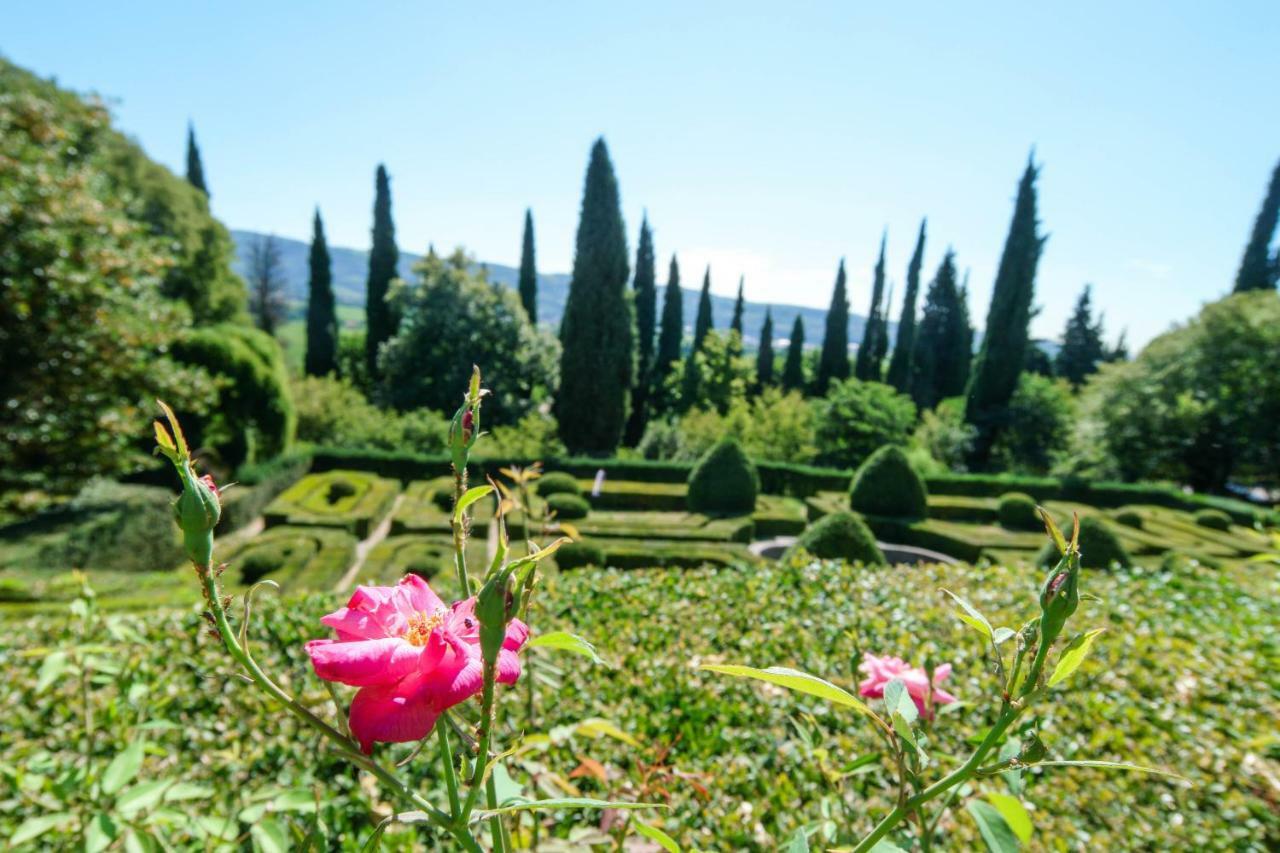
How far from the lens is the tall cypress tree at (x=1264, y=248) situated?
2539cm

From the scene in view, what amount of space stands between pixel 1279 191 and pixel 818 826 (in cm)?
3560

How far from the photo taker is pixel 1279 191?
25.3m

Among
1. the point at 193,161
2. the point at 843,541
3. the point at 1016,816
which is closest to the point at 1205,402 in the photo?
the point at 843,541

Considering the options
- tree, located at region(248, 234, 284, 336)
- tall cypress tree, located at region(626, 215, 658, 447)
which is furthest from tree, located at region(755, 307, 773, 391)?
tree, located at region(248, 234, 284, 336)

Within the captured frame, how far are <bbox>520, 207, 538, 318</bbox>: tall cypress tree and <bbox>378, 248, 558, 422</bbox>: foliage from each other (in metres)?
5.86

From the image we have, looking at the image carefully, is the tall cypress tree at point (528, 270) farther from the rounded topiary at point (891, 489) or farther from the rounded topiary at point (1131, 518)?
the rounded topiary at point (1131, 518)

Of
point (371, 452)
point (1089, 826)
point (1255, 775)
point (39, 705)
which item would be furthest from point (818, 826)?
point (371, 452)

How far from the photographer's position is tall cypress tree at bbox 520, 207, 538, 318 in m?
30.1

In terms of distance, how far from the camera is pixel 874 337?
3509 cm

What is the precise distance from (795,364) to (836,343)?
233 cm

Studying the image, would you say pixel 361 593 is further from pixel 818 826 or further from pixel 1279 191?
pixel 1279 191

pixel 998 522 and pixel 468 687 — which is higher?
pixel 468 687

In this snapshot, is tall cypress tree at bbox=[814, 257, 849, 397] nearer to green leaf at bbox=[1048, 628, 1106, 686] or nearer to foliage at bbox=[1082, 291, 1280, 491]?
foliage at bbox=[1082, 291, 1280, 491]

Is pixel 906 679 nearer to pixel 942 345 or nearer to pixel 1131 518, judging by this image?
pixel 1131 518
